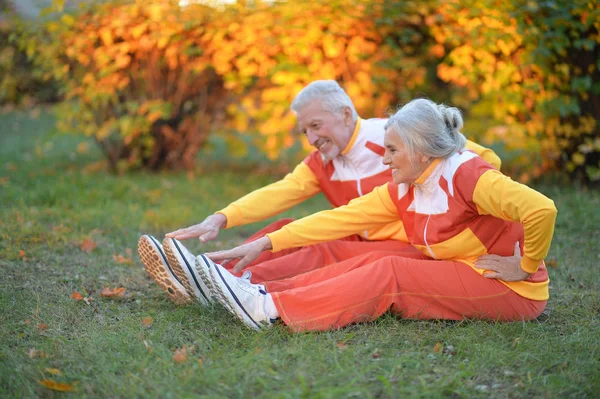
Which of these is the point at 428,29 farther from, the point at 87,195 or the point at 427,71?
the point at 87,195

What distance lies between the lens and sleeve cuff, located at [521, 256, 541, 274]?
9.38 feet

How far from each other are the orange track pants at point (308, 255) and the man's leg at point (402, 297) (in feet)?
1.15

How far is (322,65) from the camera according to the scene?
21.7 feet

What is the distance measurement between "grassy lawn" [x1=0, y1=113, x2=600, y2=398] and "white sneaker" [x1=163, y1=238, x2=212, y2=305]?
13 cm

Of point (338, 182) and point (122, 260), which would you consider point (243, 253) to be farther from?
point (122, 260)

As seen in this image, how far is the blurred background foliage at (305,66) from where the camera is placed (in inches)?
233

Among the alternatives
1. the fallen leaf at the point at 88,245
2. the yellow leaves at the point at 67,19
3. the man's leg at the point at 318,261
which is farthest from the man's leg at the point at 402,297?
the yellow leaves at the point at 67,19

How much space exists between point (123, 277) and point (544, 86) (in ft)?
13.9

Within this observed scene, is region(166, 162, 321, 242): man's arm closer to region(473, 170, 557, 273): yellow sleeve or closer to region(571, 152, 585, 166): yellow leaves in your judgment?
region(473, 170, 557, 273): yellow sleeve

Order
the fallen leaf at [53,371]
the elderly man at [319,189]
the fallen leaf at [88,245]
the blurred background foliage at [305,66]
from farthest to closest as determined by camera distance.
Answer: the blurred background foliage at [305,66] → the fallen leaf at [88,245] → the elderly man at [319,189] → the fallen leaf at [53,371]

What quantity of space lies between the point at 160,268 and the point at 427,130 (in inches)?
56.7

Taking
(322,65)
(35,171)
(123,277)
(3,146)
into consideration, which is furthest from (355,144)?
(3,146)

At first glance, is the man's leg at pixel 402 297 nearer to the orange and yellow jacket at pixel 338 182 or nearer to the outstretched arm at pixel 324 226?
the outstretched arm at pixel 324 226

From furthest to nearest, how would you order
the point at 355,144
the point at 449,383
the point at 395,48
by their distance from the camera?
the point at 395,48
the point at 355,144
the point at 449,383
